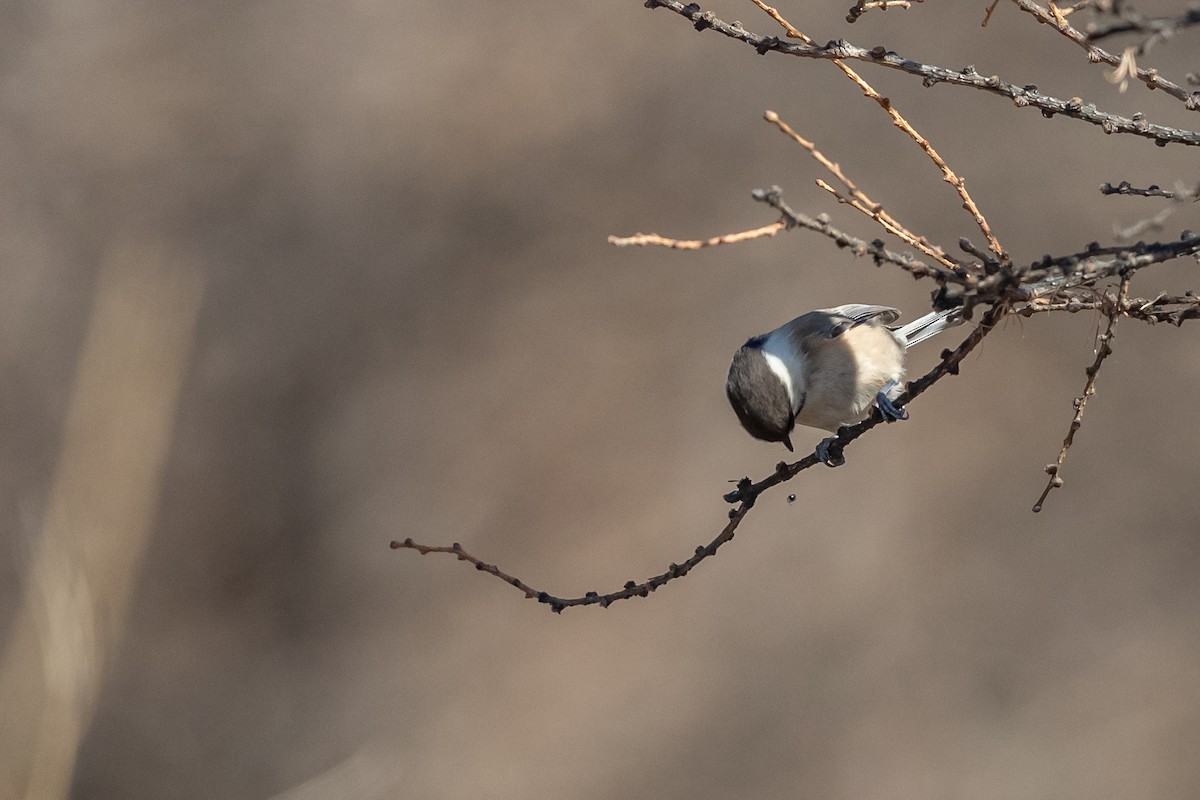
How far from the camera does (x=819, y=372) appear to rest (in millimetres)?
3977

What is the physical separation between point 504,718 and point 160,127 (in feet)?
23.1

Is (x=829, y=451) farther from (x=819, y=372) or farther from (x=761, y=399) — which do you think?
(x=819, y=372)

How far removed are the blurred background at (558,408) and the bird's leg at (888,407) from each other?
4.14 m

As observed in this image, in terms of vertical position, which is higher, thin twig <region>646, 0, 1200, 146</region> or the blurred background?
the blurred background

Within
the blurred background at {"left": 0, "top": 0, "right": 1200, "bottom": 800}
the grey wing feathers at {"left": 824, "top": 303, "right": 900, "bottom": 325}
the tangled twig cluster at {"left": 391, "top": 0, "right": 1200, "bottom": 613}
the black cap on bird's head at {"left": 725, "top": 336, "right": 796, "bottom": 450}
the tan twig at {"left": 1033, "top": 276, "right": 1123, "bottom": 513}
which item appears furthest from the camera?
the blurred background at {"left": 0, "top": 0, "right": 1200, "bottom": 800}

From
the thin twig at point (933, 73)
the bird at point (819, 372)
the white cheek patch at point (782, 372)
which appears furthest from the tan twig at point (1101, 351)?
the white cheek patch at point (782, 372)

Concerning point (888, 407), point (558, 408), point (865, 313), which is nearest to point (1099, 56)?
point (888, 407)

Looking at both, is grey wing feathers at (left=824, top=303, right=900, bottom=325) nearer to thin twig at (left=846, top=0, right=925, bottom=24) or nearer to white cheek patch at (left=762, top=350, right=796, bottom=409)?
white cheek patch at (left=762, top=350, right=796, bottom=409)

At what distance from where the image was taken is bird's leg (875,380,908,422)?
10.6 ft

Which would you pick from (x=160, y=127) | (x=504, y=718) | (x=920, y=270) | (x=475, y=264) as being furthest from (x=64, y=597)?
(x=160, y=127)

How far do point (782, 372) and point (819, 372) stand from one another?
24cm

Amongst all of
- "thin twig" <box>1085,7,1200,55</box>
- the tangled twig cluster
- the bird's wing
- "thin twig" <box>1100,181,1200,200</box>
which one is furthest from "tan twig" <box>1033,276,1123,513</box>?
the bird's wing

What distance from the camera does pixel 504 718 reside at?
30.2 ft

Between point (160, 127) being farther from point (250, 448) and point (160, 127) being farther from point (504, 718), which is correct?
point (504, 718)
